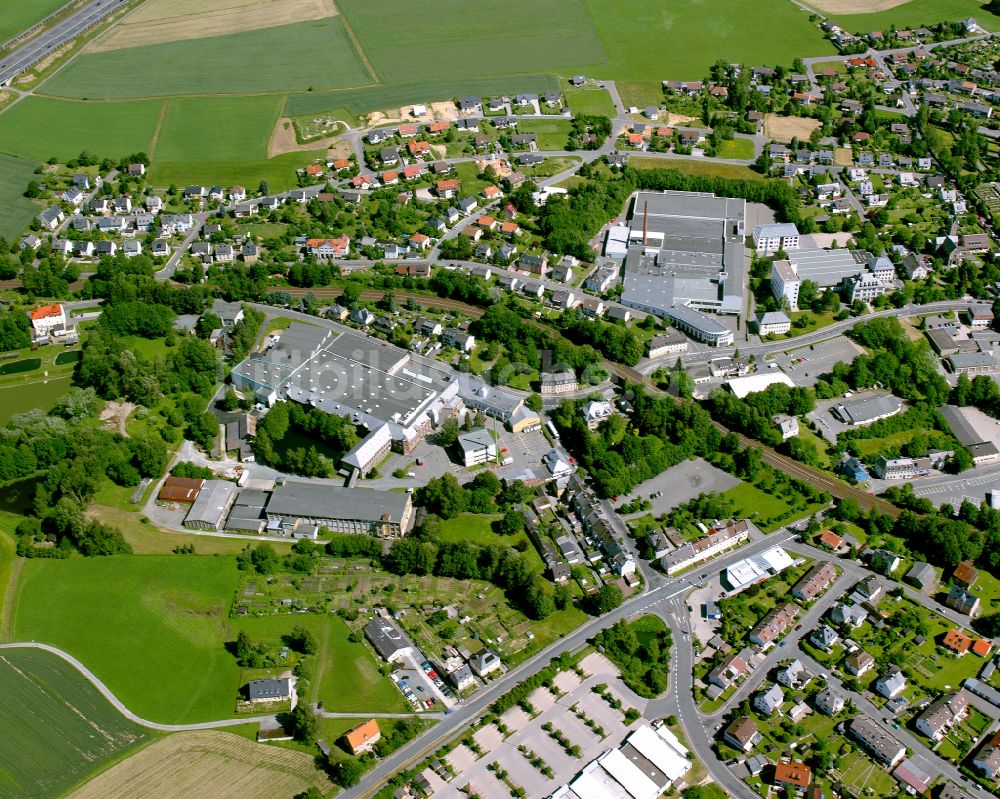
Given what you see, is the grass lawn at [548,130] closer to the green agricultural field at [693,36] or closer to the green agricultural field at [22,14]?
the green agricultural field at [693,36]

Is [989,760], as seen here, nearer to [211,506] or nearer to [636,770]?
[636,770]

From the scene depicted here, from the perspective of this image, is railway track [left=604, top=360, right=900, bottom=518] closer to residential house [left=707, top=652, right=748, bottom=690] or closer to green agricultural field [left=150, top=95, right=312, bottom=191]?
residential house [left=707, top=652, right=748, bottom=690]

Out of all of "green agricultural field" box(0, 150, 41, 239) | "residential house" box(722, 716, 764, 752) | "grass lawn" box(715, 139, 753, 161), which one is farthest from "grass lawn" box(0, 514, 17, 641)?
"grass lawn" box(715, 139, 753, 161)

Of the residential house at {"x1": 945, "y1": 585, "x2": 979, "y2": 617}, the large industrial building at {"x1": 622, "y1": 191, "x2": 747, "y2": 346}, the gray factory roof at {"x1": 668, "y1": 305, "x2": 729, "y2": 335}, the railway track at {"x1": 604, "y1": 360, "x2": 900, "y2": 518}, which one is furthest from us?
the large industrial building at {"x1": 622, "y1": 191, "x2": 747, "y2": 346}

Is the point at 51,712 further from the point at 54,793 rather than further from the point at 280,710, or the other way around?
the point at 280,710

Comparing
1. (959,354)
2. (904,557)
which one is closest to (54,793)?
(904,557)

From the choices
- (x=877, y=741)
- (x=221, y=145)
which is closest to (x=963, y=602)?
(x=877, y=741)
